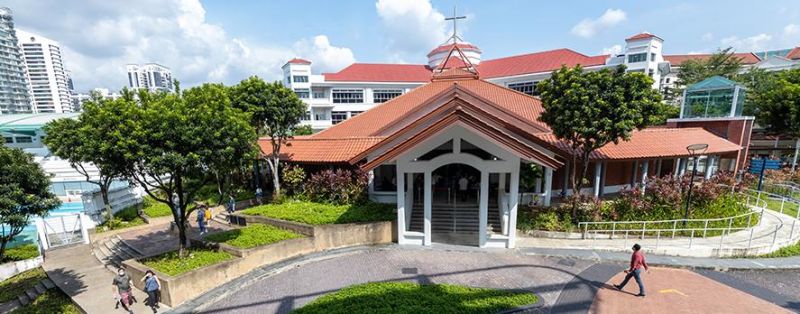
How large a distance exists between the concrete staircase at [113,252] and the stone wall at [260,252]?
363 cm

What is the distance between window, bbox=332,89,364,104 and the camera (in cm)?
4228

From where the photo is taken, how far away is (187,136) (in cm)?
915

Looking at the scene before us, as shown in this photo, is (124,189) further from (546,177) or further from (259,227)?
(546,177)

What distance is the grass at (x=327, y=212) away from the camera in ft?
42.8

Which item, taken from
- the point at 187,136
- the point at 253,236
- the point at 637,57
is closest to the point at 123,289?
the point at 253,236

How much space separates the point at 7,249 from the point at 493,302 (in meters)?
22.0

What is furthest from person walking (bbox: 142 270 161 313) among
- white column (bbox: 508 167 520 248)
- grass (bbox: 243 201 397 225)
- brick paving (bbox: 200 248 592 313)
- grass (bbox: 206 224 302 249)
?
white column (bbox: 508 167 520 248)

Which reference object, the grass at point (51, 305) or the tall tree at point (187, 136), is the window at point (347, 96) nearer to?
the tall tree at point (187, 136)

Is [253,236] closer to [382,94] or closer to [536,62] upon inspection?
[382,94]

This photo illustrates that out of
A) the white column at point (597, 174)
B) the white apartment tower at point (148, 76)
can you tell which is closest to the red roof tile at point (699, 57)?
the white column at point (597, 174)

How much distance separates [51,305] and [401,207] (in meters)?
12.3

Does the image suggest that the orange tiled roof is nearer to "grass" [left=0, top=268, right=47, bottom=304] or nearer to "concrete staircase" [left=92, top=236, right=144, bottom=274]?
"concrete staircase" [left=92, top=236, right=144, bottom=274]

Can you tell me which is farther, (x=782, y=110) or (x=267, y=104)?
(x=782, y=110)

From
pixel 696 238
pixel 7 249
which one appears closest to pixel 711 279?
pixel 696 238
